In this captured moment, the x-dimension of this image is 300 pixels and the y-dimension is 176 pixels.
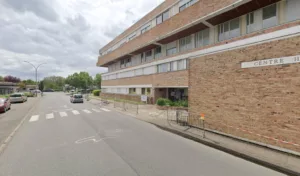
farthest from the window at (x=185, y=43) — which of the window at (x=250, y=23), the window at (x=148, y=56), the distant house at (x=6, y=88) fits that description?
the distant house at (x=6, y=88)

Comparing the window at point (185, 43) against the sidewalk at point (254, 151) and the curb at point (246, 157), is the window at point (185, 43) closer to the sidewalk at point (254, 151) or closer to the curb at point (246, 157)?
the sidewalk at point (254, 151)

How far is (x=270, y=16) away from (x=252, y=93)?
8.51 metres

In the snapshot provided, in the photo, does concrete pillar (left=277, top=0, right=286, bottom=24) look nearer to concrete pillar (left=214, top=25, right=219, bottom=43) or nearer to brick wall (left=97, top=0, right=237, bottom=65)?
brick wall (left=97, top=0, right=237, bottom=65)

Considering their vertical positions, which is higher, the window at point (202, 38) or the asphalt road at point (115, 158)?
the window at point (202, 38)

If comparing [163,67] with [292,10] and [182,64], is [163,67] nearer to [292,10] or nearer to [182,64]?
[182,64]

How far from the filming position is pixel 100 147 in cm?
620

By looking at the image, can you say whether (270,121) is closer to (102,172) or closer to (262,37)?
(262,37)

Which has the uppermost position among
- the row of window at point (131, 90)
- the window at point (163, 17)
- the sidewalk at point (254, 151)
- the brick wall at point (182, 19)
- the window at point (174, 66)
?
the window at point (163, 17)

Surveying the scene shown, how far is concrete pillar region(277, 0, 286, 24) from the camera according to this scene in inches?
418

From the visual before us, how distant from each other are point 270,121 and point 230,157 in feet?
6.66

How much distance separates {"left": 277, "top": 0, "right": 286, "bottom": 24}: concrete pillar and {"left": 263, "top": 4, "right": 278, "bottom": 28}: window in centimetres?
26

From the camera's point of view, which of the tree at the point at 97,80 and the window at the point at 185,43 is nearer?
the window at the point at 185,43

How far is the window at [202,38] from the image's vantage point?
1590cm

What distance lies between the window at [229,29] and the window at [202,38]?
1470mm
